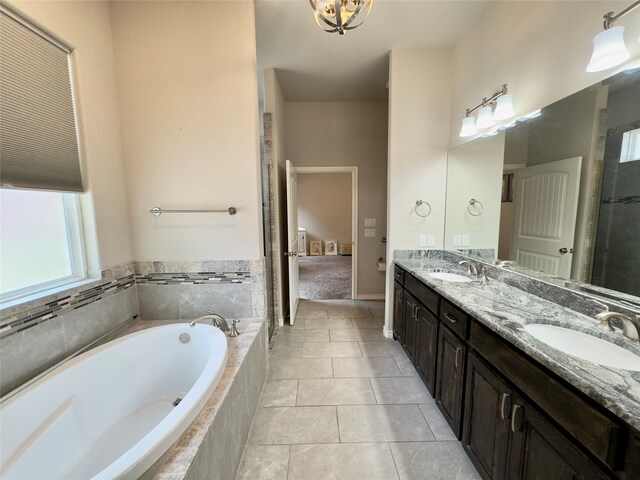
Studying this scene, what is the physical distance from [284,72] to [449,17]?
5.64ft

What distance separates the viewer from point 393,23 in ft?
7.34

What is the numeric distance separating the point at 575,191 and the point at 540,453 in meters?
1.32

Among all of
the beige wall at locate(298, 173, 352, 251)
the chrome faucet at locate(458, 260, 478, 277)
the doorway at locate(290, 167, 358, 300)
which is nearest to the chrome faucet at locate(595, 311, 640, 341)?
the chrome faucet at locate(458, 260, 478, 277)

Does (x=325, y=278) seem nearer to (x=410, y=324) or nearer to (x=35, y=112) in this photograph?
(x=410, y=324)

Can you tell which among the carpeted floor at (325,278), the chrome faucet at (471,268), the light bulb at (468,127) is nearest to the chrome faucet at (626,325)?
the chrome faucet at (471,268)

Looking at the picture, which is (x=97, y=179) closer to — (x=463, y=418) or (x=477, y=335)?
(x=477, y=335)

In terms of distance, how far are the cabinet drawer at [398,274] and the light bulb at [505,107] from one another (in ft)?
4.77

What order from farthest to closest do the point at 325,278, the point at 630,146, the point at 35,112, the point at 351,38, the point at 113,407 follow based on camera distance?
1. the point at 325,278
2. the point at 351,38
3. the point at 113,407
4. the point at 35,112
5. the point at 630,146

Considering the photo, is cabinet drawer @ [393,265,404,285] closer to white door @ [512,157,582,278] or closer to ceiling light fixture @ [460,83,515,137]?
white door @ [512,157,582,278]

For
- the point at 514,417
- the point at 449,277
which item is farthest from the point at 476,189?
the point at 514,417

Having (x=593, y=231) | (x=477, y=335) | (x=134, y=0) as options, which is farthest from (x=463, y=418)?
(x=134, y=0)

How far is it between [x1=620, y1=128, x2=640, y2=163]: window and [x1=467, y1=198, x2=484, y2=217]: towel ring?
1138mm

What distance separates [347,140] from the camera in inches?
152

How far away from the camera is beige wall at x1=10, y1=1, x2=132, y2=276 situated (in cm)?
165
